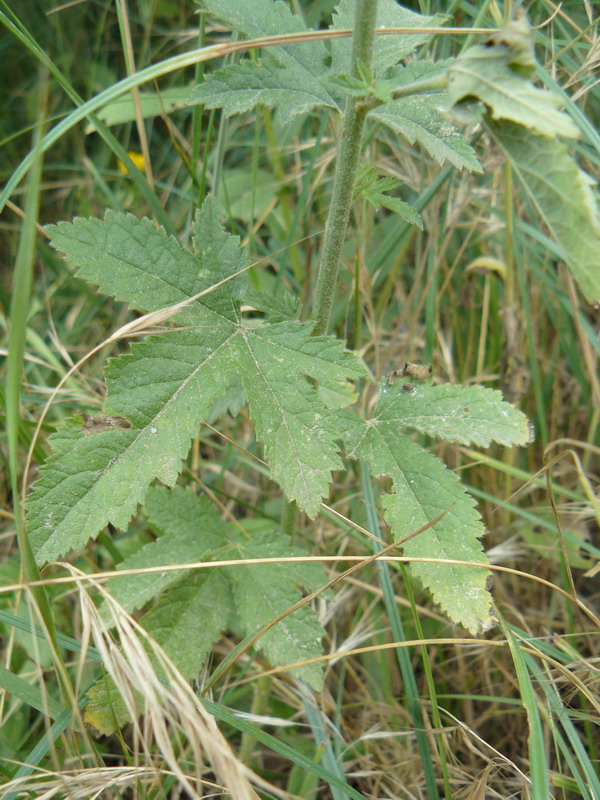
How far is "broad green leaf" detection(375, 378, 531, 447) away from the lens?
1.30 metres

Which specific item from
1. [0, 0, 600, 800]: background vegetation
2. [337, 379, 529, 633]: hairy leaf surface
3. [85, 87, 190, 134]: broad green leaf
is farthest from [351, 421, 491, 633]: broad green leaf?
[85, 87, 190, 134]: broad green leaf

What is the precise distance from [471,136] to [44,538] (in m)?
1.59

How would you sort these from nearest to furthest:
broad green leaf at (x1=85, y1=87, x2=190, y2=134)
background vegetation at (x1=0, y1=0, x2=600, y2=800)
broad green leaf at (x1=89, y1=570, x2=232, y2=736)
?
broad green leaf at (x1=89, y1=570, x2=232, y2=736), background vegetation at (x1=0, y1=0, x2=600, y2=800), broad green leaf at (x1=85, y1=87, x2=190, y2=134)

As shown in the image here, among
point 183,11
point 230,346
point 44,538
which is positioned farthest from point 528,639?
point 183,11

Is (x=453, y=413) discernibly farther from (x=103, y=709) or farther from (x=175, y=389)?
(x=103, y=709)

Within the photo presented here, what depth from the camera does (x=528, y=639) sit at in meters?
1.44

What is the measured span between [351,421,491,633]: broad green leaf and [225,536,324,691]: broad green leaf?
271mm

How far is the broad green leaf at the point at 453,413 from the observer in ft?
4.27

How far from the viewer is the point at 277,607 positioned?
137cm

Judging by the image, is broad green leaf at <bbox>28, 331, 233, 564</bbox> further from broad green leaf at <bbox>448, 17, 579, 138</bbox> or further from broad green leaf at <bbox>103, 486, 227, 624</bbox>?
broad green leaf at <bbox>448, 17, 579, 138</bbox>

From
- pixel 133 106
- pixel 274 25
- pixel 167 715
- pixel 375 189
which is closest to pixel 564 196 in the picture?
pixel 375 189

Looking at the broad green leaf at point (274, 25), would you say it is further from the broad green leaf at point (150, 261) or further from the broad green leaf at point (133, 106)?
the broad green leaf at point (133, 106)

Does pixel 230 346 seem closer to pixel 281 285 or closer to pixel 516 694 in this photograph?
pixel 281 285

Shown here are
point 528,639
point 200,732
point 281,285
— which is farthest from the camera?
point 281,285
